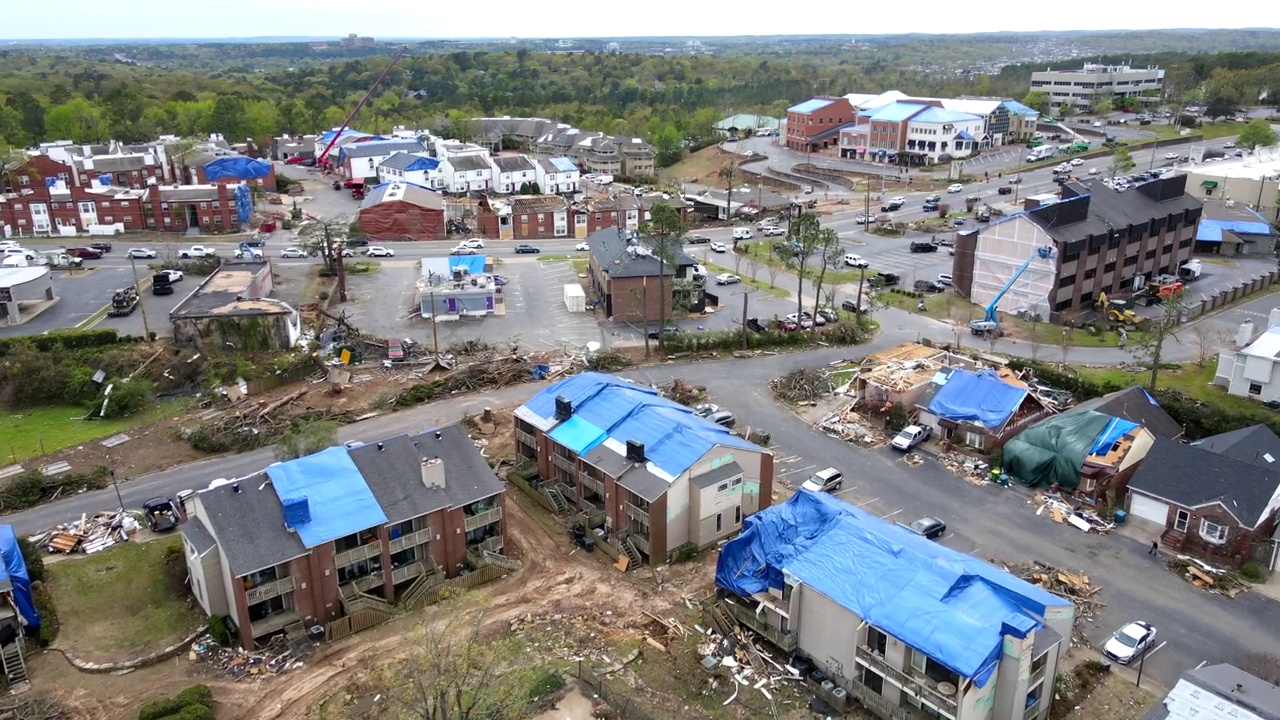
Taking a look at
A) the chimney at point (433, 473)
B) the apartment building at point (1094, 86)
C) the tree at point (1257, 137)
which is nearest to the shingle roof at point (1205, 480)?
the chimney at point (433, 473)

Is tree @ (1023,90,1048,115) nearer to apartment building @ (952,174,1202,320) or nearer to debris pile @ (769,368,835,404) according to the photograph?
apartment building @ (952,174,1202,320)

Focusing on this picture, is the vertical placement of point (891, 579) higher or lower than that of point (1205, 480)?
higher

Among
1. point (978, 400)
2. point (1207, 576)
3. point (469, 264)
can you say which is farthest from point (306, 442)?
point (1207, 576)

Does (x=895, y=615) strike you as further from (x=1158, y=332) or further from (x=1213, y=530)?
(x=1158, y=332)

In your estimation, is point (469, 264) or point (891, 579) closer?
point (891, 579)

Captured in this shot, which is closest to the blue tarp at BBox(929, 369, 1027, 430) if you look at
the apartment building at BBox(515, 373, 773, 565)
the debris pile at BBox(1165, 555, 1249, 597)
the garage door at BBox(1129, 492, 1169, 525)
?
the garage door at BBox(1129, 492, 1169, 525)

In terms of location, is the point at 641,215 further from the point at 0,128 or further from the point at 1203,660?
the point at 0,128
